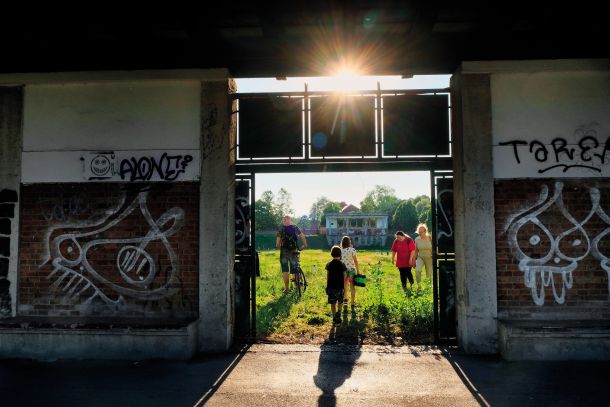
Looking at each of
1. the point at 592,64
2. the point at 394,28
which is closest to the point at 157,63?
the point at 394,28

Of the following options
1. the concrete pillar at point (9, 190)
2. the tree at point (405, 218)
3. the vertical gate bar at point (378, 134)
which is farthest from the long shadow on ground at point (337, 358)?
the tree at point (405, 218)

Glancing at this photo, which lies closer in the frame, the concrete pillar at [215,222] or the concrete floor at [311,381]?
the concrete floor at [311,381]

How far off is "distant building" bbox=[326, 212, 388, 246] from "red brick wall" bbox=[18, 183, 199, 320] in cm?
3540

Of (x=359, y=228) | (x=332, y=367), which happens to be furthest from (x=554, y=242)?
(x=359, y=228)

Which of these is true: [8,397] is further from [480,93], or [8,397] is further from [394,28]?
[480,93]

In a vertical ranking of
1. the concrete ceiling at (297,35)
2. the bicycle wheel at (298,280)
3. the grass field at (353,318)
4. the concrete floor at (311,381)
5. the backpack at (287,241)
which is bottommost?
the concrete floor at (311,381)

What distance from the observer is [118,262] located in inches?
229

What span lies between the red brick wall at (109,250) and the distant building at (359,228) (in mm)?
35397

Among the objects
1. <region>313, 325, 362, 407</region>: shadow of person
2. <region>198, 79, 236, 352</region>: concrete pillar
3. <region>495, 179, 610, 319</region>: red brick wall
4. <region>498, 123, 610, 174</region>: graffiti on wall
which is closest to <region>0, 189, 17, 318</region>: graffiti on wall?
<region>198, 79, 236, 352</region>: concrete pillar

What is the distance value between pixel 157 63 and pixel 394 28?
343 cm

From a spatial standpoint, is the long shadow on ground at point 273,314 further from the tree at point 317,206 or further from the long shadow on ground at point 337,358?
the tree at point 317,206

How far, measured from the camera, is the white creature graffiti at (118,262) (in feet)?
19.0

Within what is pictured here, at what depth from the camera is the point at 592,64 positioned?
5609mm

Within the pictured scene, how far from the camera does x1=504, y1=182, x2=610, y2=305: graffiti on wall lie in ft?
18.1
